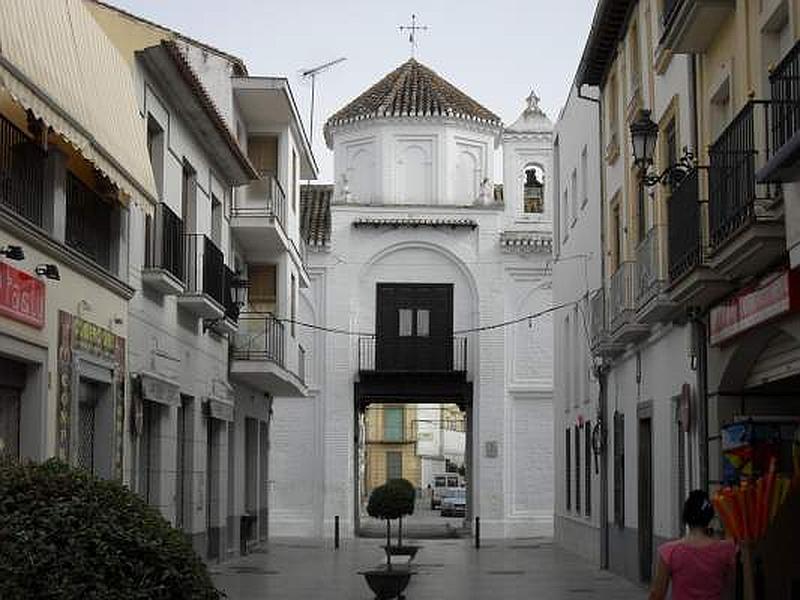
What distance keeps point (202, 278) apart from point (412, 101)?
23.0m

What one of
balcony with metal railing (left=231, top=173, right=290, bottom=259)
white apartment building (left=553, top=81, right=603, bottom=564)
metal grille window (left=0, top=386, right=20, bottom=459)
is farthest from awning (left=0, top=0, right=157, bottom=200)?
white apartment building (left=553, top=81, right=603, bottom=564)

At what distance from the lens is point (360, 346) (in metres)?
44.5

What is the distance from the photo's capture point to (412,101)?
46969 millimetres

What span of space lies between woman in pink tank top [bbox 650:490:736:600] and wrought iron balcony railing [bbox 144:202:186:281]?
43.6 feet

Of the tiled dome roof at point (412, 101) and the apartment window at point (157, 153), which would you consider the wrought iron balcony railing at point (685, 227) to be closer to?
the apartment window at point (157, 153)

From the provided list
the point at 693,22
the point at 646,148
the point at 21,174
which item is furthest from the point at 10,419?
the point at 693,22

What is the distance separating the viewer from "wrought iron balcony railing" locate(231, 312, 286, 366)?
3081 centimetres

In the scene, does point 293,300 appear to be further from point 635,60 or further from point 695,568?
point 695,568

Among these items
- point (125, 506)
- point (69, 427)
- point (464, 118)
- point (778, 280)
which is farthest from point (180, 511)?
point (464, 118)

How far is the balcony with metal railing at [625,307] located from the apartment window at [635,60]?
9.04 ft

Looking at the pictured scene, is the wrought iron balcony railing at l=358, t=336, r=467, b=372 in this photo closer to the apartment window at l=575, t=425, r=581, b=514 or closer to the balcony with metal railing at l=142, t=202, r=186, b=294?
the apartment window at l=575, t=425, r=581, b=514

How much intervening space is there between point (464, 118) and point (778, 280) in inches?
1308

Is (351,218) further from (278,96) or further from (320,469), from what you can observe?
(278,96)

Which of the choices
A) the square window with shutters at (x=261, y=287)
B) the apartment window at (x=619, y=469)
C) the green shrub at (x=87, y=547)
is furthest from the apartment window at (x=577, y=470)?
the green shrub at (x=87, y=547)
